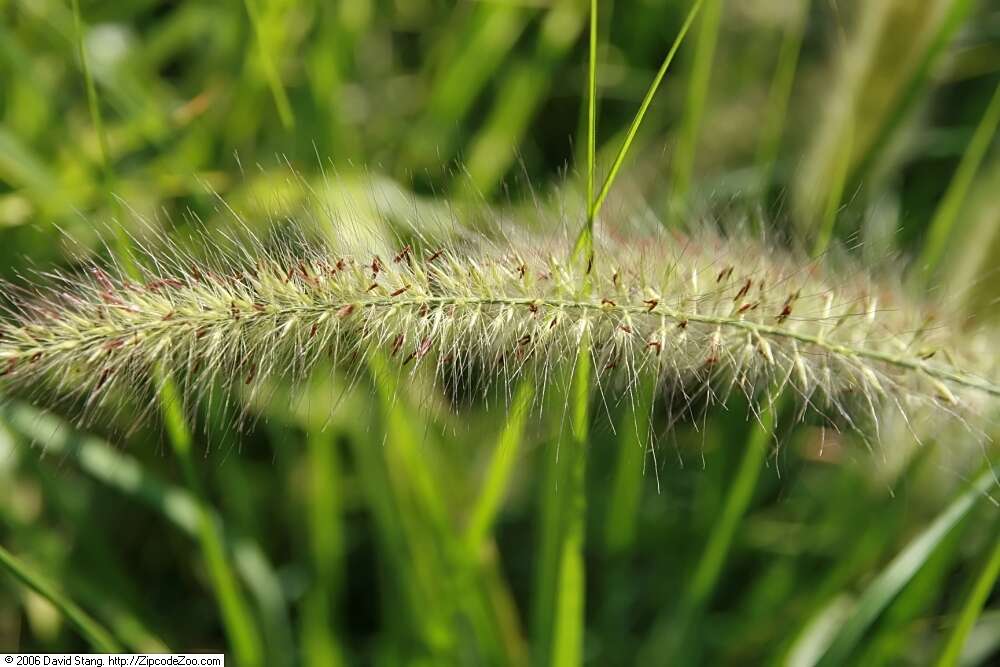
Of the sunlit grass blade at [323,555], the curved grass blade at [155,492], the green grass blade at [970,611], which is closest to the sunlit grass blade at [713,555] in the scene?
the green grass blade at [970,611]

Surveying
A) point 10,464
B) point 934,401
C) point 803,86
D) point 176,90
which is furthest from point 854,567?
point 176,90

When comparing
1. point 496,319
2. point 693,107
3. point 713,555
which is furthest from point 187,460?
point 693,107

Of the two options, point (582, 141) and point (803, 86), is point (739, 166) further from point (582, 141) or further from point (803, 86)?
point (582, 141)

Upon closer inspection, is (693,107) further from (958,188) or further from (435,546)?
(435,546)

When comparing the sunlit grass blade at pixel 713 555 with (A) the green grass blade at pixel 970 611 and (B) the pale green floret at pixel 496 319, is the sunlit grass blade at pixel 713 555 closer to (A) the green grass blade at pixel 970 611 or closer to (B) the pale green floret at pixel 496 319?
(B) the pale green floret at pixel 496 319

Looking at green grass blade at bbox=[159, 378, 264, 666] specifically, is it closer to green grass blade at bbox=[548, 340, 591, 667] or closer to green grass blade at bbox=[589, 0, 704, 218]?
green grass blade at bbox=[548, 340, 591, 667]
